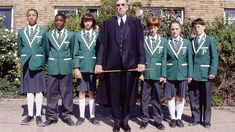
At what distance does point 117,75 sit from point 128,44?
0.53 meters

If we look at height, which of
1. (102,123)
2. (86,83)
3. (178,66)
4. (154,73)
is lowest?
(102,123)

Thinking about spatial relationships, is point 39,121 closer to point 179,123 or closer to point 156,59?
point 156,59

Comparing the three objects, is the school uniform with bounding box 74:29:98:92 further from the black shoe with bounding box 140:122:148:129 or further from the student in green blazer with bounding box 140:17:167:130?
the black shoe with bounding box 140:122:148:129

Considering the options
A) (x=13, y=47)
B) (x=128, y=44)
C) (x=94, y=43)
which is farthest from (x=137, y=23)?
(x=13, y=47)

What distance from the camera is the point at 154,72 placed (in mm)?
6777

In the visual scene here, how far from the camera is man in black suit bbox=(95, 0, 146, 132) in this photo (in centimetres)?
646

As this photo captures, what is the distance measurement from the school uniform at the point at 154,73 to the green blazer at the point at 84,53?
0.89 m

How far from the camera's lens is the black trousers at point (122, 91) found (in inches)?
257

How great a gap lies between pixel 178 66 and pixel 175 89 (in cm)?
41

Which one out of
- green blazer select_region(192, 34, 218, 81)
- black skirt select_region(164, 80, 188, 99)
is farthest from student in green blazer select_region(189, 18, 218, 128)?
black skirt select_region(164, 80, 188, 99)

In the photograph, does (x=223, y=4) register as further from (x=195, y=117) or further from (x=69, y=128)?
(x=69, y=128)

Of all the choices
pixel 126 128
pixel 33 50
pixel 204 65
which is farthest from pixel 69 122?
pixel 204 65

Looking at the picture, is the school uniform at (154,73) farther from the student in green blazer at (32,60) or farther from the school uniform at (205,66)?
the student in green blazer at (32,60)

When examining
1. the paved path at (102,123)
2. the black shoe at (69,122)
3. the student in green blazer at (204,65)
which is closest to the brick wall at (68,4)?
the paved path at (102,123)
